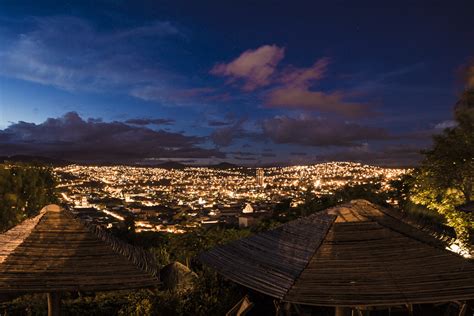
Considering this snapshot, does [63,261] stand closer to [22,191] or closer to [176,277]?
[176,277]

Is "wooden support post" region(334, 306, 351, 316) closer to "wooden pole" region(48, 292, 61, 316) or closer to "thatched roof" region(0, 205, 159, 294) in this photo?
"thatched roof" region(0, 205, 159, 294)

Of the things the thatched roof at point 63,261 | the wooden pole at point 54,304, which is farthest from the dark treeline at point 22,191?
the thatched roof at point 63,261

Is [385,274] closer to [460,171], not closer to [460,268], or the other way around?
[460,268]

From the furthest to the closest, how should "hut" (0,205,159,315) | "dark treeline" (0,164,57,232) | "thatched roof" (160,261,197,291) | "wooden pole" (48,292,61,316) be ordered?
1. "dark treeline" (0,164,57,232)
2. "thatched roof" (160,261,197,291)
3. "wooden pole" (48,292,61,316)
4. "hut" (0,205,159,315)

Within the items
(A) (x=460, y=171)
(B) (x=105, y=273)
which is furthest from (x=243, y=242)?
(A) (x=460, y=171)

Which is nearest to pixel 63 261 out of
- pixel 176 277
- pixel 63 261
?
pixel 63 261

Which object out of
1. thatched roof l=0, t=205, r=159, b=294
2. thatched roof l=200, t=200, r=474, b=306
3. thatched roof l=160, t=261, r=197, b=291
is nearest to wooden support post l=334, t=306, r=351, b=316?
thatched roof l=200, t=200, r=474, b=306
